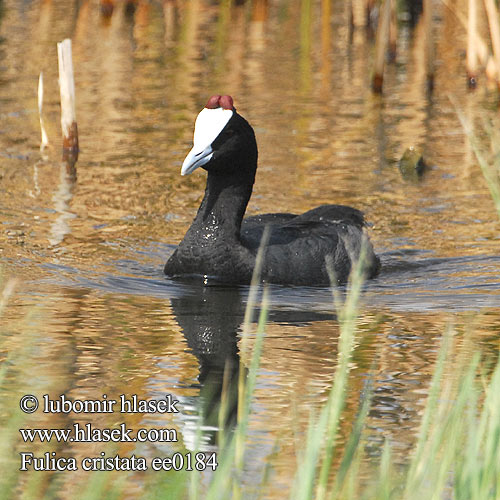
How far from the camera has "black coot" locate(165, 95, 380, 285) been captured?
6832 millimetres

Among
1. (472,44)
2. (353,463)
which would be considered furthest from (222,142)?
(472,44)

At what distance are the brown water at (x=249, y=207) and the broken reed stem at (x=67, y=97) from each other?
0.18 metres

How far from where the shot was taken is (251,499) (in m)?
3.65

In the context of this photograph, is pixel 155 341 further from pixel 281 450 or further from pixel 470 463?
pixel 470 463

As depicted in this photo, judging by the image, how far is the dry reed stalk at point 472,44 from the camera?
11.5 meters

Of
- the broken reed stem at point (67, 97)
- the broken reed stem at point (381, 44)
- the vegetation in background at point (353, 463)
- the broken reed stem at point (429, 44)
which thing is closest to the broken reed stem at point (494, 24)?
the broken reed stem at point (429, 44)

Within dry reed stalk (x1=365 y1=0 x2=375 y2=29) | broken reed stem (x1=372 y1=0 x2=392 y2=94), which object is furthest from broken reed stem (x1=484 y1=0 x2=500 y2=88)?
dry reed stalk (x1=365 y1=0 x2=375 y2=29)

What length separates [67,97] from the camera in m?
9.97

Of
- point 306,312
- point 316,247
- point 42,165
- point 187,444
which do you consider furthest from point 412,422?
point 42,165

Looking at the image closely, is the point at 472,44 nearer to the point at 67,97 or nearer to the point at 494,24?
the point at 494,24

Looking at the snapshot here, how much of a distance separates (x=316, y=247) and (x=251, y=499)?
3.63 m

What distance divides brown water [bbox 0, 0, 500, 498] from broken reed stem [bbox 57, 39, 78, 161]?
0.18 m

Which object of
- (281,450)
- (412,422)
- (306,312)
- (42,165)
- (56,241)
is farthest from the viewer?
(42,165)

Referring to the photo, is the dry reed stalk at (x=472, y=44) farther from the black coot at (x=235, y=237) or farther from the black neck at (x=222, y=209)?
the black neck at (x=222, y=209)
